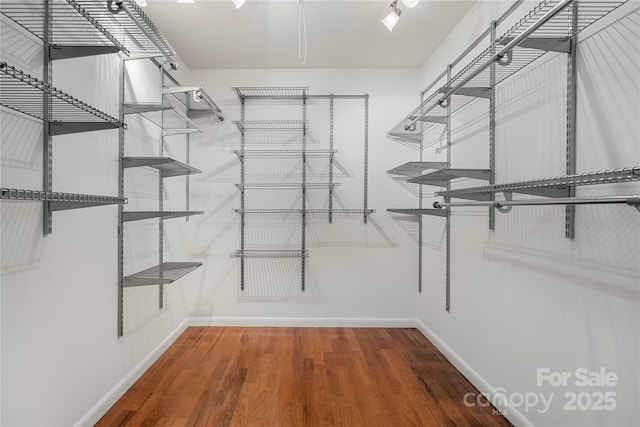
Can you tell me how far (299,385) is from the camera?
2025 millimetres

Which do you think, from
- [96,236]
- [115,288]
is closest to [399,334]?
[115,288]

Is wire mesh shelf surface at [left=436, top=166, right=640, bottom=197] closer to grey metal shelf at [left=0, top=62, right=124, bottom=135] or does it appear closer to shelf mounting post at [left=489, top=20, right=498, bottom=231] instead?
shelf mounting post at [left=489, top=20, right=498, bottom=231]

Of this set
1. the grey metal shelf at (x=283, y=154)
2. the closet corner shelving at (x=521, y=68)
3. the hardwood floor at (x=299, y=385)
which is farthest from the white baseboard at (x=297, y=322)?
the grey metal shelf at (x=283, y=154)

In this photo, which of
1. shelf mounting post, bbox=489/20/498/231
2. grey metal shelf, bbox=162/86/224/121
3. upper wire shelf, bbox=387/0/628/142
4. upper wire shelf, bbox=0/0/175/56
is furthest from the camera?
grey metal shelf, bbox=162/86/224/121

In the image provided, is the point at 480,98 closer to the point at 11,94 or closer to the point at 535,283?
the point at 535,283

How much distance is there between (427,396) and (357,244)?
1417 mm

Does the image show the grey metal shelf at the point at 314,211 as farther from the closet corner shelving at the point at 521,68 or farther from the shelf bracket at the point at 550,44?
the shelf bracket at the point at 550,44

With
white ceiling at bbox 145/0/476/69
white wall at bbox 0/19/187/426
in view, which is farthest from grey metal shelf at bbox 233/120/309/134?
white wall at bbox 0/19/187/426

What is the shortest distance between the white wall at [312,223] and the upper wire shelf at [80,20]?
Answer: 4.00 ft

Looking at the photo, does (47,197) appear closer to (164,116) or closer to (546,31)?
(164,116)

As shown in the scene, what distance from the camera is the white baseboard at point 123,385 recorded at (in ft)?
5.39

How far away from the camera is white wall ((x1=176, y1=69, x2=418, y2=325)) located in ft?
9.96

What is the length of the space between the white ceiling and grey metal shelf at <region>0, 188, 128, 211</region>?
1.50m

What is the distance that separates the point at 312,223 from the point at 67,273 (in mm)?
1905
